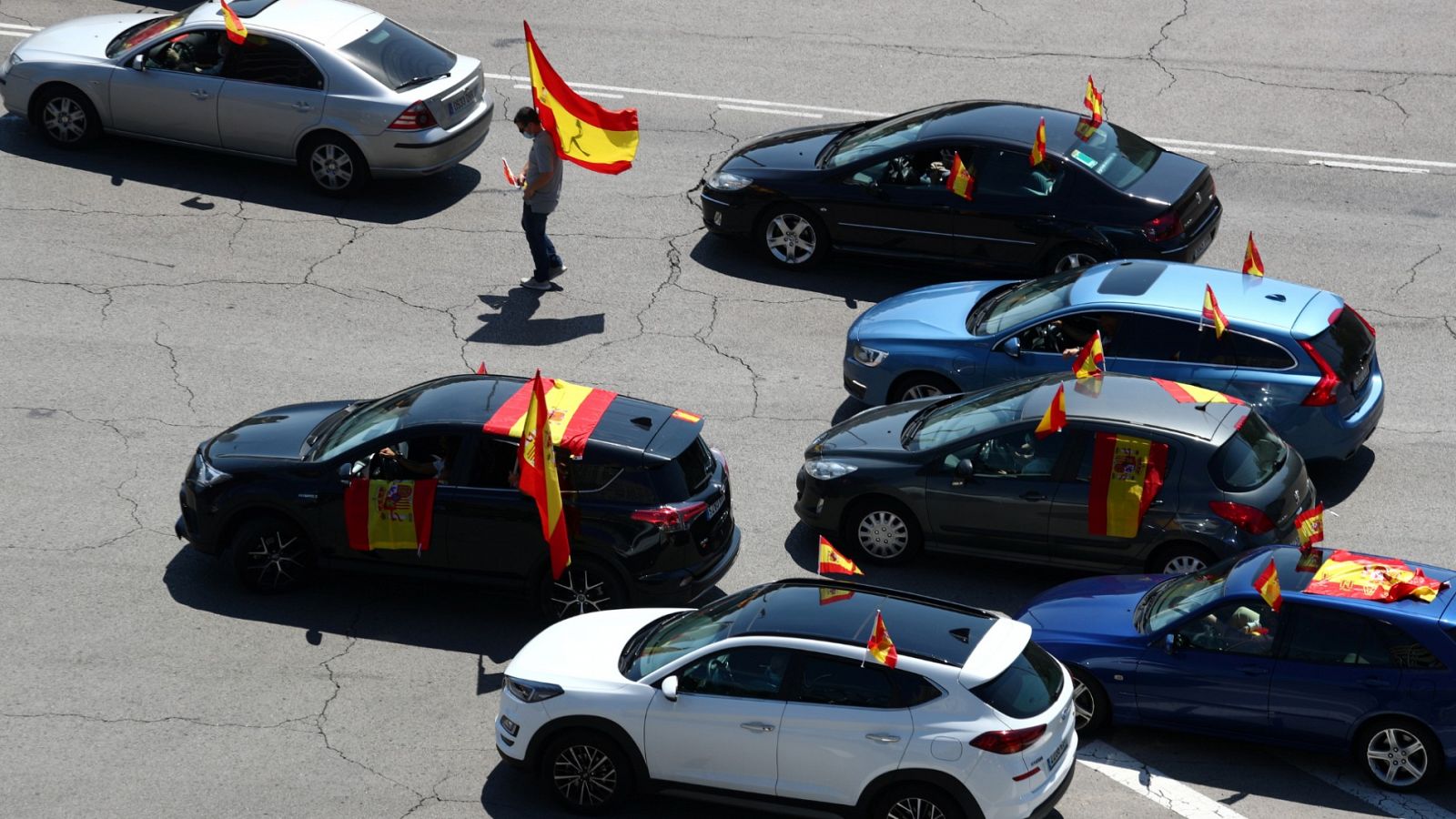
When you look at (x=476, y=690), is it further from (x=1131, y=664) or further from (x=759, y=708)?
(x=1131, y=664)

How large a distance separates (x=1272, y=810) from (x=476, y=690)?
4995mm

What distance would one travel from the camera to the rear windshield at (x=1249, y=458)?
11422 millimetres

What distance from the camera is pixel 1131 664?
1016 centimetres

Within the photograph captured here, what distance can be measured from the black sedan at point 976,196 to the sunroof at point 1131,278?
1442 millimetres

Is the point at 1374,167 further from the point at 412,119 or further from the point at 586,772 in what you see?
the point at 586,772

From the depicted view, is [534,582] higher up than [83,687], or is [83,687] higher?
[534,582]

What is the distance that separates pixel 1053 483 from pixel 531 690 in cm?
429

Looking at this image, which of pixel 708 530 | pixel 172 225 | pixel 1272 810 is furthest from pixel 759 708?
pixel 172 225

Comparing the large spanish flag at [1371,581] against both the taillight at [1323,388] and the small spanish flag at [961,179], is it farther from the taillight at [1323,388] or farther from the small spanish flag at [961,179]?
the small spanish flag at [961,179]

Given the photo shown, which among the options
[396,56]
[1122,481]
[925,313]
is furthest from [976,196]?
[396,56]

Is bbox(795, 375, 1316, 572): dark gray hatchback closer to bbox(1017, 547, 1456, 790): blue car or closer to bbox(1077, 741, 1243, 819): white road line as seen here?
bbox(1017, 547, 1456, 790): blue car

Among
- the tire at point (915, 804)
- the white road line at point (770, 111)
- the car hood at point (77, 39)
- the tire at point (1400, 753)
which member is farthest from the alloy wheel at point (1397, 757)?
the car hood at point (77, 39)

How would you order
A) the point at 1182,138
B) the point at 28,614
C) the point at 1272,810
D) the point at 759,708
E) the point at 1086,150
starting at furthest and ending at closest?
the point at 1182,138
the point at 1086,150
the point at 28,614
the point at 1272,810
the point at 759,708

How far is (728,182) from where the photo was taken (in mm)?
16656
